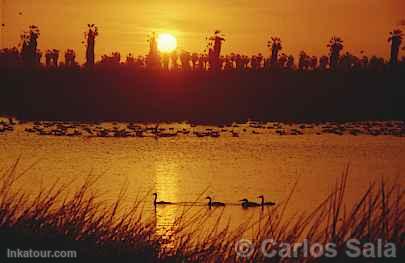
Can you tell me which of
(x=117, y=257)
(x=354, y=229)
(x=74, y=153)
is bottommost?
(x=74, y=153)

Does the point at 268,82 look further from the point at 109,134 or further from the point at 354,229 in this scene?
the point at 354,229

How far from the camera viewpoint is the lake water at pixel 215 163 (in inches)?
1057

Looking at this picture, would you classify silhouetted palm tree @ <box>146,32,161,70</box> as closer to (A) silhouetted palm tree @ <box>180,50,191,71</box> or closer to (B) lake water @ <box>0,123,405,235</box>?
(A) silhouetted palm tree @ <box>180,50,191,71</box>

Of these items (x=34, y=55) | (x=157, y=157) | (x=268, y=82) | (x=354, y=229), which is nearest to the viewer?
(x=354, y=229)

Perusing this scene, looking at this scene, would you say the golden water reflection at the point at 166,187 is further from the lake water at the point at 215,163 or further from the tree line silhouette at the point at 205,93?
the tree line silhouette at the point at 205,93

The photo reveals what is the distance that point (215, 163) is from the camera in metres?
36.6

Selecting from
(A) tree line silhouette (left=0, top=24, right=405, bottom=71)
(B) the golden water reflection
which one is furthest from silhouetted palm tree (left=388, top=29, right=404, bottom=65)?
(B) the golden water reflection

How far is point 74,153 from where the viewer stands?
3884cm

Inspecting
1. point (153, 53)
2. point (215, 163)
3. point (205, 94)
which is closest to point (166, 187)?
point (215, 163)

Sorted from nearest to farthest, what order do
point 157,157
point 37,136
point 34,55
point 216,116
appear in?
point 157,157 < point 37,136 < point 216,116 < point 34,55

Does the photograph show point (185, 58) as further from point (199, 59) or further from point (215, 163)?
point (215, 163)

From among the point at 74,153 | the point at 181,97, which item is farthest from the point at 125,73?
the point at 74,153

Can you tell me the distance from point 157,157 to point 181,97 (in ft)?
130

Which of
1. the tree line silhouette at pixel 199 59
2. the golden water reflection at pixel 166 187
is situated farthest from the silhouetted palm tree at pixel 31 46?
the golden water reflection at pixel 166 187
